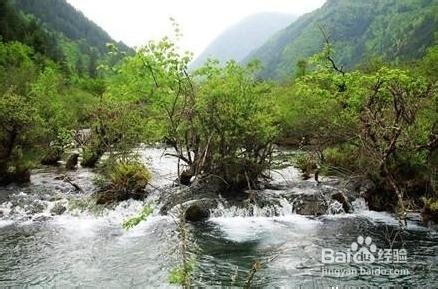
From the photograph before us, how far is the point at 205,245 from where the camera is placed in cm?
1883

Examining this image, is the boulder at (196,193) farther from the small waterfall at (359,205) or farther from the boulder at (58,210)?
the small waterfall at (359,205)

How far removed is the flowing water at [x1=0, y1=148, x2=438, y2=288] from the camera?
1517 centimetres

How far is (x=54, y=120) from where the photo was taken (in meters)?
36.8

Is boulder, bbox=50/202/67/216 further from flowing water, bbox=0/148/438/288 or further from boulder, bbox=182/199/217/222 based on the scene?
boulder, bbox=182/199/217/222

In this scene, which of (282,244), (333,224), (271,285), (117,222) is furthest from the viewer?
(117,222)

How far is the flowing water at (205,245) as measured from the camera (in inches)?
597

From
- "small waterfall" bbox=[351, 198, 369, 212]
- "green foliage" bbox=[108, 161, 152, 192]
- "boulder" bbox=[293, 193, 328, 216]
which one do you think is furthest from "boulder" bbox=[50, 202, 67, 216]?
"small waterfall" bbox=[351, 198, 369, 212]

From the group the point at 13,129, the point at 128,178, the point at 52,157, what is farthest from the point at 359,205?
the point at 52,157

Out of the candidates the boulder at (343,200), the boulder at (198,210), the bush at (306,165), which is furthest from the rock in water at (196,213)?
the bush at (306,165)

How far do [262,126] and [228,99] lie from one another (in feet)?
7.38

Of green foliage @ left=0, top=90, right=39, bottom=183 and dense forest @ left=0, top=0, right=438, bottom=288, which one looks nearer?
dense forest @ left=0, top=0, right=438, bottom=288

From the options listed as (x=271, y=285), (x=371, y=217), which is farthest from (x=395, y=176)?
(x=271, y=285)

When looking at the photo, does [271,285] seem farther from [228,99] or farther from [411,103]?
[228,99]

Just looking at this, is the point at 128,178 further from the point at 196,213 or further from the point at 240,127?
the point at 240,127
